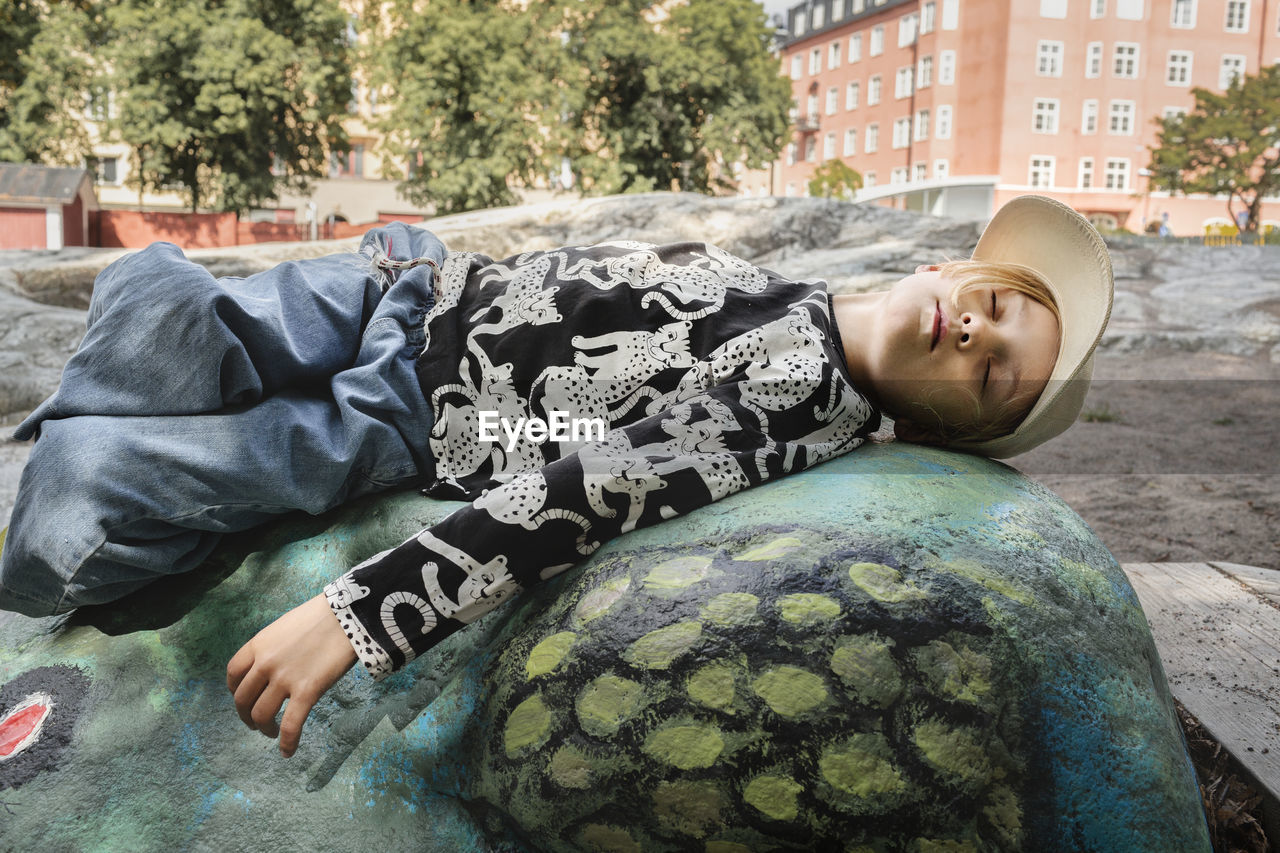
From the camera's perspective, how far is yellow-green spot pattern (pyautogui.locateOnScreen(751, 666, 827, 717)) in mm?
1132

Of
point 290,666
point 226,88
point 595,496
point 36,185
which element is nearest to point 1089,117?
point 226,88

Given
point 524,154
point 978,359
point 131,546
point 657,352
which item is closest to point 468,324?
point 657,352

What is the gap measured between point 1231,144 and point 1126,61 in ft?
29.7

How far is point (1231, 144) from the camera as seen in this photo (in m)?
22.2

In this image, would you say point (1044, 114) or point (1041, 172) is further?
point (1041, 172)

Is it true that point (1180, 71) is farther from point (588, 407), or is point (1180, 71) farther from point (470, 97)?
point (588, 407)

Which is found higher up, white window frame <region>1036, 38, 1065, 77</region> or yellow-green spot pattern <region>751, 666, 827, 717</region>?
white window frame <region>1036, 38, 1065, 77</region>

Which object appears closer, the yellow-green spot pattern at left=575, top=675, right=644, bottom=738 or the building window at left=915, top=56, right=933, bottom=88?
the yellow-green spot pattern at left=575, top=675, right=644, bottom=738

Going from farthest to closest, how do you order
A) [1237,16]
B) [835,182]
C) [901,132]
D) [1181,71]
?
[901,132], [835,182], [1181,71], [1237,16]

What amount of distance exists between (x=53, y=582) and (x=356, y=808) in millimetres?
589

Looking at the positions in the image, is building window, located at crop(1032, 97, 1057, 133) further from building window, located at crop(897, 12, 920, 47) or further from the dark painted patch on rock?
the dark painted patch on rock

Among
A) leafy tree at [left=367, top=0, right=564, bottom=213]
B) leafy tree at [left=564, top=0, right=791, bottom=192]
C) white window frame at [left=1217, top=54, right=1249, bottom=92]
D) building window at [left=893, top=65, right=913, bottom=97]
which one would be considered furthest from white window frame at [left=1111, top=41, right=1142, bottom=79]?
leafy tree at [left=367, top=0, right=564, bottom=213]

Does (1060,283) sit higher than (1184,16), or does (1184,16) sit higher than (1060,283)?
(1184,16)

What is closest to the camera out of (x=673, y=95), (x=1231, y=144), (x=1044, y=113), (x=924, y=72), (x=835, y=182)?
(x=673, y=95)
